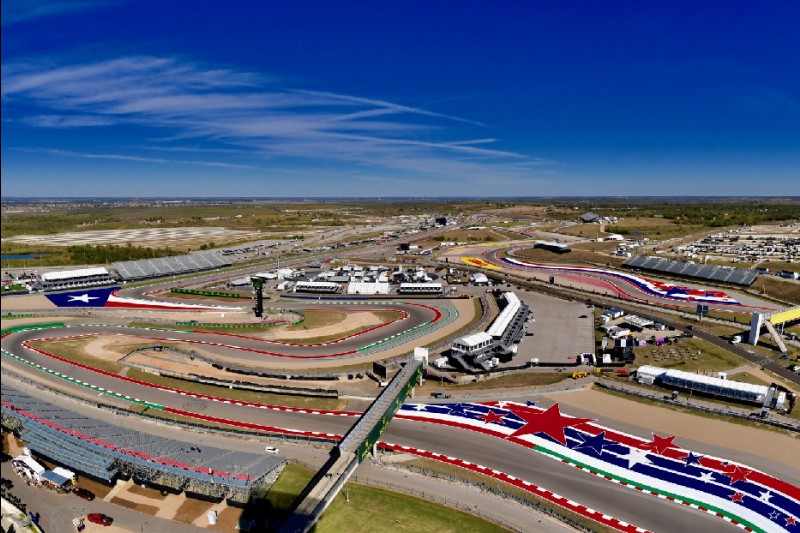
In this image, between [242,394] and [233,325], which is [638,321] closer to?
[242,394]

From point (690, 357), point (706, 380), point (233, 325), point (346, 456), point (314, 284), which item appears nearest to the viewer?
point (346, 456)

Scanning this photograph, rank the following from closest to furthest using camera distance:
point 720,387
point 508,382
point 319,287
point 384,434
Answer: point 384,434
point 720,387
point 508,382
point 319,287

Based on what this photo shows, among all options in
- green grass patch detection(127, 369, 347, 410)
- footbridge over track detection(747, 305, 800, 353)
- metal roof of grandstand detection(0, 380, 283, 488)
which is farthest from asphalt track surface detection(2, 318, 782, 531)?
footbridge over track detection(747, 305, 800, 353)

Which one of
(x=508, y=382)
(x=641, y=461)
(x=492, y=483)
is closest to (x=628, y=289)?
(x=508, y=382)

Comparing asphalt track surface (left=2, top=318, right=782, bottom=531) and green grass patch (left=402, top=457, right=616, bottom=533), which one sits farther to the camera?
asphalt track surface (left=2, top=318, right=782, bottom=531)

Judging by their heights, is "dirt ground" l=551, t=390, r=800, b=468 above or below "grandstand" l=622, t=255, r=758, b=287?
below

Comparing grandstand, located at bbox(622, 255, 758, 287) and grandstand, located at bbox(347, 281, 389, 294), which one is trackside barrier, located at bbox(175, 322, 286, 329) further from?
grandstand, located at bbox(622, 255, 758, 287)

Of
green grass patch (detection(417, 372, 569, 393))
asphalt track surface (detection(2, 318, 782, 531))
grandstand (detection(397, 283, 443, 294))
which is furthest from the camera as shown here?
grandstand (detection(397, 283, 443, 294))


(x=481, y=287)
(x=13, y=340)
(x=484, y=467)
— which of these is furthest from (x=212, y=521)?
(x=481, y=287)
